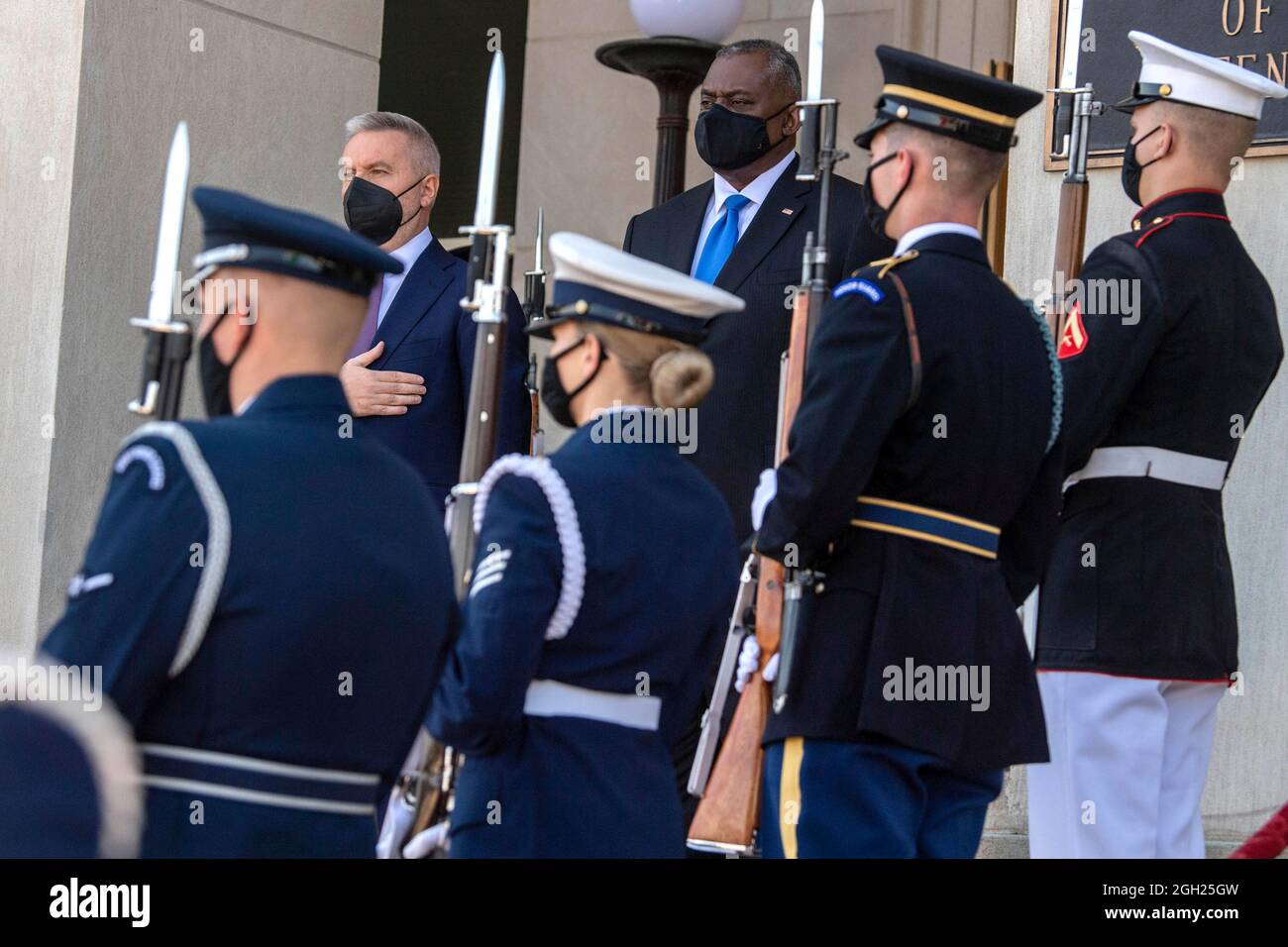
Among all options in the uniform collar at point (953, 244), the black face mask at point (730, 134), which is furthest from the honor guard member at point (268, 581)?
the black face mask at point (730, 134)

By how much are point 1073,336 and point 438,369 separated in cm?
165

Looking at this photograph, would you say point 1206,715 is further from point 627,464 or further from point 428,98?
point 428,98

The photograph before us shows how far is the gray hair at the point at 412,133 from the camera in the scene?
5.38m

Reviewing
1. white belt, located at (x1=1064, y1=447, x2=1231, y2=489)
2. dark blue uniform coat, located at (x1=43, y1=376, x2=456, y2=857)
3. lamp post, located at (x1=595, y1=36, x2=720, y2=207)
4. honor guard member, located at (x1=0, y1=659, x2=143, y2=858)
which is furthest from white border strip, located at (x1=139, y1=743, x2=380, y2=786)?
lamp post, located at (x1=595, y1=36, x2=720, y2=207)

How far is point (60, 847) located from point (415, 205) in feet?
11.1

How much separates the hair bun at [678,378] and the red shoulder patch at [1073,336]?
121 centimetres

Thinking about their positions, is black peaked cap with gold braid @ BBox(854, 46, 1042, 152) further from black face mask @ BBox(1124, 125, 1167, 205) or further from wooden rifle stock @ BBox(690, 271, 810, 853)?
black face mask @ BBox(1124, 125, 1167, 205)

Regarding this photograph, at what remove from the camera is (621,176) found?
27.0 ft

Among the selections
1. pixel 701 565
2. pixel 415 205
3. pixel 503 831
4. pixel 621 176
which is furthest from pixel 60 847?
pixel 621 176

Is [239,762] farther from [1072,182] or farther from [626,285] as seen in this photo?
[1072,182]

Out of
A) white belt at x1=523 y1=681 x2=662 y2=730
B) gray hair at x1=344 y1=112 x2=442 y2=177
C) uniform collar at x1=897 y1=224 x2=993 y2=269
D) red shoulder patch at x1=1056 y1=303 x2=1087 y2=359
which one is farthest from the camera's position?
gray hair at x1=344 y1=112 x2=442 y2=177

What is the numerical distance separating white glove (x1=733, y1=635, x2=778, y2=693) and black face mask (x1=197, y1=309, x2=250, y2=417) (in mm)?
1414

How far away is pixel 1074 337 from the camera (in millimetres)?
4293

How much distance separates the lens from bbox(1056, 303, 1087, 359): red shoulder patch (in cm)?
426
